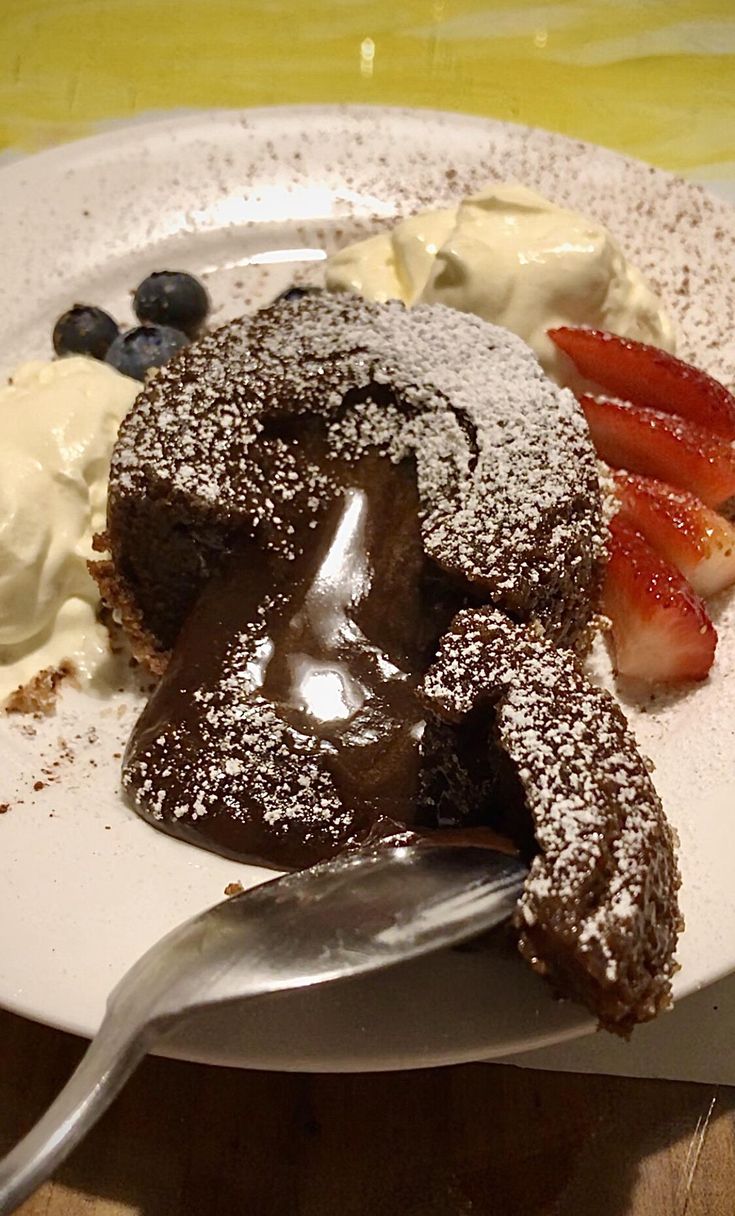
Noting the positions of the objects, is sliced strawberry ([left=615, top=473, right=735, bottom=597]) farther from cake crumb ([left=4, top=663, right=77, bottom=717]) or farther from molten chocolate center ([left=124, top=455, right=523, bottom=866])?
cake crumb ([left=4, top=663, right=77, bottom=717])

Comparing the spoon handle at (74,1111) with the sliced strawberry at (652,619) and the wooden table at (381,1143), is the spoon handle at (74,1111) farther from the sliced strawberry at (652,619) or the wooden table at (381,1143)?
the sliced strawberry at (652,619)

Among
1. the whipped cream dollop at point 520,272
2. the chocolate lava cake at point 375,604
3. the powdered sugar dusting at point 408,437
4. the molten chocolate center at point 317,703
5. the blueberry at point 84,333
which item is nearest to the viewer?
the chocolate lava cake at point 375,604

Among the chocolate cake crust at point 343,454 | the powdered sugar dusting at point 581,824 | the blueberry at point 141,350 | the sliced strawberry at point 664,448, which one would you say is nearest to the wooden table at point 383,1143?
the powdered sugar dusting at point 581,824

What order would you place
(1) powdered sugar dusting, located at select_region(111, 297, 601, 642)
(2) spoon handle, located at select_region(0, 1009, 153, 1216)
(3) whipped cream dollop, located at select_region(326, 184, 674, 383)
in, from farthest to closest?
(3) whipped cream dollop, located at select_region(326, 184, 674, 383) < (1) powdered sugar dusting, located at select_region(111, 297, 601, 642) < (2) spoon handle, located at select_region(0, 1009, 153, 1216)

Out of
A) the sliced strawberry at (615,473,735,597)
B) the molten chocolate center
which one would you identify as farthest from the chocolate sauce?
the sliced strawberry at (615,473,735,597)

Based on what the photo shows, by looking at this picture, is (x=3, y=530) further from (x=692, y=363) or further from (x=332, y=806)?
(x=692, y=363)

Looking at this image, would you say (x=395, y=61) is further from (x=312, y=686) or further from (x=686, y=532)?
(x=312, y=686)

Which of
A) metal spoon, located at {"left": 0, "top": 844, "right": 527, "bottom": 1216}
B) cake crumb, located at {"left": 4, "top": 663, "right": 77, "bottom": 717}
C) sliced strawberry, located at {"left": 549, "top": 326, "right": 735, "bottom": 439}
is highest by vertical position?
sliced strawberry, located at {"left": 549, "top": 326, "right": 735, "bottom": 439}
